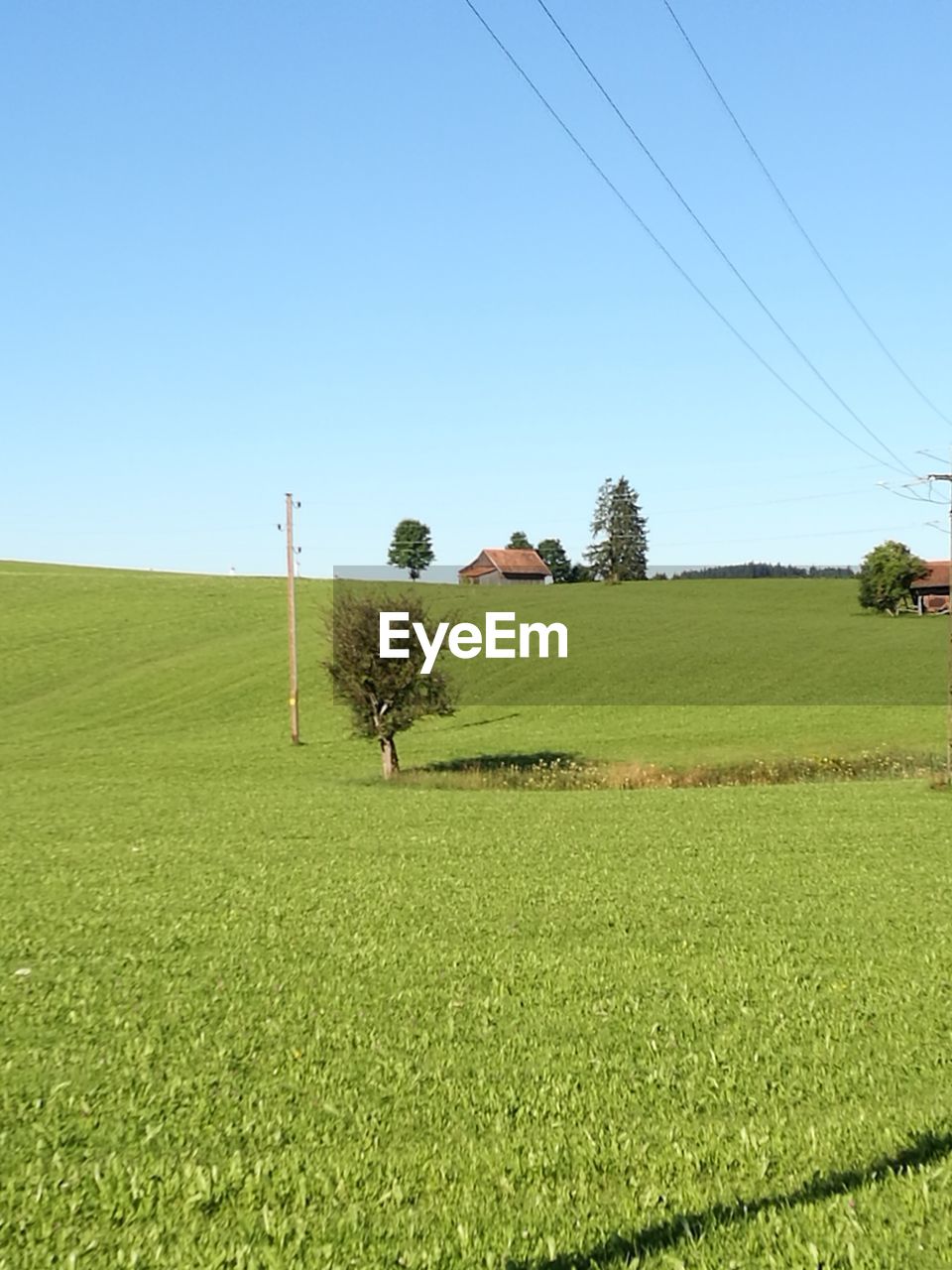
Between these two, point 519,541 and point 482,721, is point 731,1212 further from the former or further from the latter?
point 519,541

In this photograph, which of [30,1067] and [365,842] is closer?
[30,1067]

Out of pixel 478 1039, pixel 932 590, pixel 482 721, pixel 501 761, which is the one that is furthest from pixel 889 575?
pixel 478 1039

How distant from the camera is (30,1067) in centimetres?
999

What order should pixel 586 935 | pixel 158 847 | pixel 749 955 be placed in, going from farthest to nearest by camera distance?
pixel 158 847, pixel 586 935, pixel 749 955

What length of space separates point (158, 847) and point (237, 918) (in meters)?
8.56

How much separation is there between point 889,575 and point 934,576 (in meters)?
12.6

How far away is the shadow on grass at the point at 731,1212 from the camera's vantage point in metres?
6.35

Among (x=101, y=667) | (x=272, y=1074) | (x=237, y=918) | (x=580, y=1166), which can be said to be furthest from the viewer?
(x=101, y=667)

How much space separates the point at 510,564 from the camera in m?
154

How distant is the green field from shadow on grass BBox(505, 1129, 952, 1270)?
0.03 m

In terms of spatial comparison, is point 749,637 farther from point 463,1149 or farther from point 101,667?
point 463,1149

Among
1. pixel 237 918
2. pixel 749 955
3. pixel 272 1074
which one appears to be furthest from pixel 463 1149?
pixel 237 918
